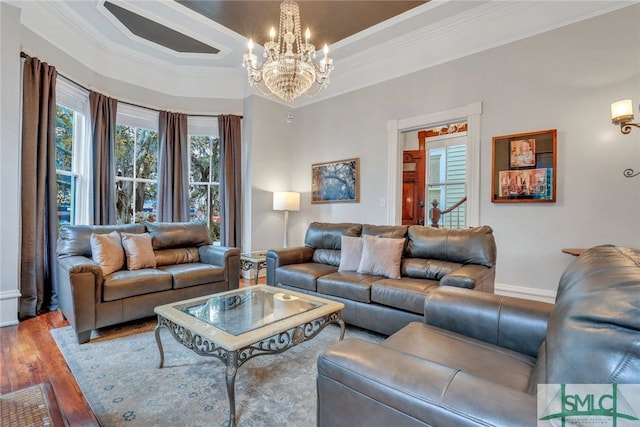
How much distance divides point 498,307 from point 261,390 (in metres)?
1.44

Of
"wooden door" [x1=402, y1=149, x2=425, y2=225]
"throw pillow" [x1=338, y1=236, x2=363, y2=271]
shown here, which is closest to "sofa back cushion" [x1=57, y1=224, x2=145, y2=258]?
"throw pillow" [x1=338, y1=236, x2=363, y2=271]

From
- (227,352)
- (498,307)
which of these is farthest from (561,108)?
(227,352)

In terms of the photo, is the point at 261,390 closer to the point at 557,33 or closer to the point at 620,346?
the point at 620,346

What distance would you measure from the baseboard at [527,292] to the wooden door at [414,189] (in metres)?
2.77

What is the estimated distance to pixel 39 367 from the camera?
209 centimetres

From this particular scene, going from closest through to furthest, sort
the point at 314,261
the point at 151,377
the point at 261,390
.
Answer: the point at 261,390, the point at 151,377, the point at 314,261

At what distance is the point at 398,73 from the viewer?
4.07 metres

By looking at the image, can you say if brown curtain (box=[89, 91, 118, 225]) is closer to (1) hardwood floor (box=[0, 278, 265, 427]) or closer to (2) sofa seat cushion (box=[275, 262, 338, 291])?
(1) hardwood floor (box=[0, 278, 265, 427])

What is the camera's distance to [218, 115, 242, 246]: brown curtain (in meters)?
4.88

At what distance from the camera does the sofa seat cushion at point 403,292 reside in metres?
2.35

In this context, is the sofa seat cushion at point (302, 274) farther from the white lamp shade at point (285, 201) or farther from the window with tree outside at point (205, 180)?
the window with tree outside at point (205, 180)

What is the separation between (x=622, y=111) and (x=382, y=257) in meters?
2.24

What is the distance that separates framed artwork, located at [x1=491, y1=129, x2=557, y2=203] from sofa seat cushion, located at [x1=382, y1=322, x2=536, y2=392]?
2.25m

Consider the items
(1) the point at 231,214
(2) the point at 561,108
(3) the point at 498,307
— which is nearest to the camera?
(3) the point at 498,307
